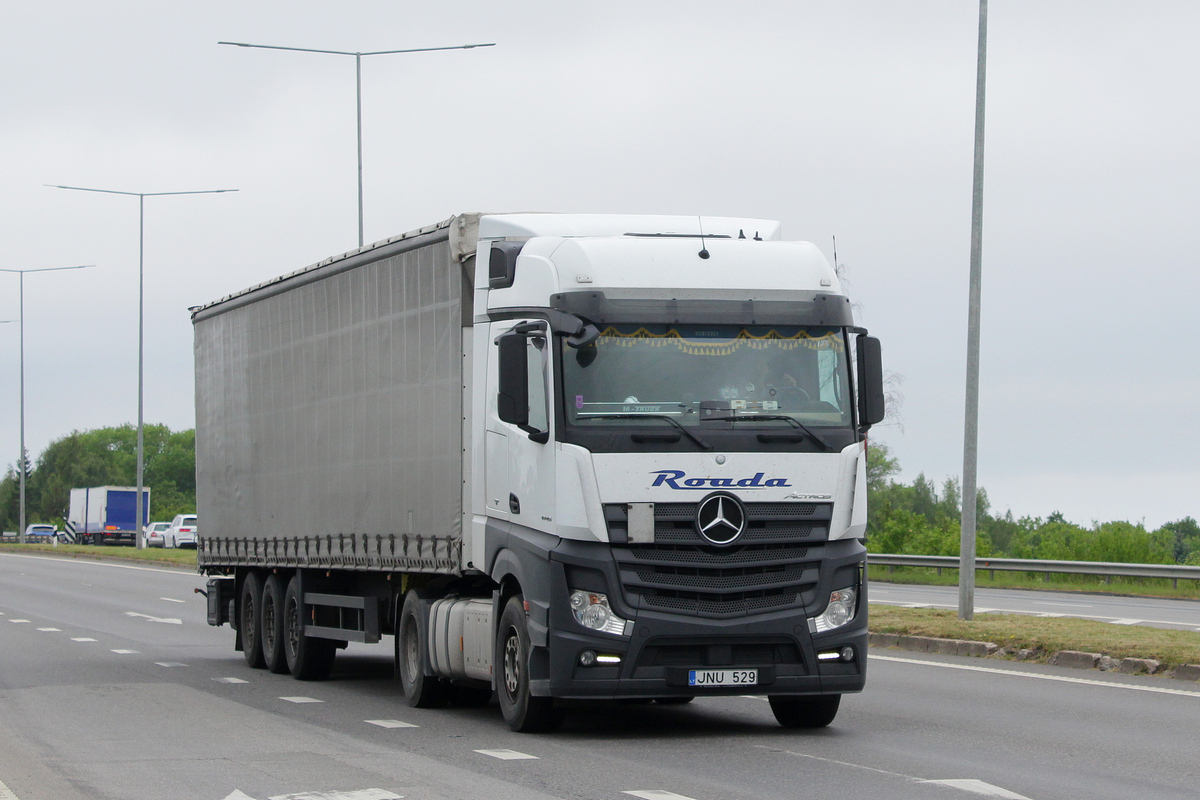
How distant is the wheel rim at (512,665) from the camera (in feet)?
39.5

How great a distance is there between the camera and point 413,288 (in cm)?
1433

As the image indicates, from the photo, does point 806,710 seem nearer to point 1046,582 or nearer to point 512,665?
point 512,665

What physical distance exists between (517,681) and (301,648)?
18.4 ft

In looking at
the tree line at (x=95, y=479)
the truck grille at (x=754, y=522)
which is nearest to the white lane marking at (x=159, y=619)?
the truck grille at (x=754, y=522)

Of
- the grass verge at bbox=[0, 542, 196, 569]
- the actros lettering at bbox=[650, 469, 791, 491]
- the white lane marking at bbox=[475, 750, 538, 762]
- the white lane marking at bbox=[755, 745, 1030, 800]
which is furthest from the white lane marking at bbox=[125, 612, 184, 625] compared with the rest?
the grass verge at bbox=[0, 542, 196, 569]

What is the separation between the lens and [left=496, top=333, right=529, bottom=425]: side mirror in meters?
11.6

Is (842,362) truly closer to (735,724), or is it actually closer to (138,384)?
(735,724)

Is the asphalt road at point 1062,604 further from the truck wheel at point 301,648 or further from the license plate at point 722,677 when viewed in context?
the license plate at point 722,677

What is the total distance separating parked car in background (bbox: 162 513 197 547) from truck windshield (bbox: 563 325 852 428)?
71.6 metres

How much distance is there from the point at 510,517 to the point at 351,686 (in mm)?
5189

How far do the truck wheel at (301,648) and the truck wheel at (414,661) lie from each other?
2.54 metres

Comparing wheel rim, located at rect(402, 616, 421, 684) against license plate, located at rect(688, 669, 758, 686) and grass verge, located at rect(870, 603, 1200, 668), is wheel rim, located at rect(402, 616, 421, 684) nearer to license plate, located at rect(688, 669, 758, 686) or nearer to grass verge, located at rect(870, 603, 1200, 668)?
license plate, located at rect(688, 669, 758, 686)

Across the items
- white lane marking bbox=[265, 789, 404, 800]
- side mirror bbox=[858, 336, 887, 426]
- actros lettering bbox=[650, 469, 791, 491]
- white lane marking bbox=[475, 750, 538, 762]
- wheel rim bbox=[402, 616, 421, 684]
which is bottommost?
white lane marking bbox=[475, 750, 538, 762]

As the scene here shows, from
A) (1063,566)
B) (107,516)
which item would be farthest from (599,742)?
(107,516)
